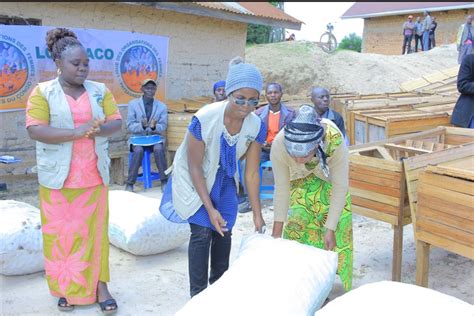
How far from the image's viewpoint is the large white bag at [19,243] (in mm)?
3404

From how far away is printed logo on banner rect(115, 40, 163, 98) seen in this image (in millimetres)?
A: 6949

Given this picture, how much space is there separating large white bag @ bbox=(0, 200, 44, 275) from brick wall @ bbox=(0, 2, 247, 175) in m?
2.57

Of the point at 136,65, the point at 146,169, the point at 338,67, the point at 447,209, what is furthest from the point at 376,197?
the point at 338,67

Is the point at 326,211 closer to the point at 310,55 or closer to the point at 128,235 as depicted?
the point at 128,235

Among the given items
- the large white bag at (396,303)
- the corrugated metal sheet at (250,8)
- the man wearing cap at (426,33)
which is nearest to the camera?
the large white bag at (396,303)

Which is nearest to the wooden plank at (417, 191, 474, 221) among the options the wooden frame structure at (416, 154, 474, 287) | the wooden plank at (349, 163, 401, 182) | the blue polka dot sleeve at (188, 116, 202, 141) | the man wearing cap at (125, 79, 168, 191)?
the wooden frame structure at (416, 154, 474, 287)

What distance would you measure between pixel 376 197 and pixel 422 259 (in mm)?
519

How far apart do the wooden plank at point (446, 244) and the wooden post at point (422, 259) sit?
7 centimetres

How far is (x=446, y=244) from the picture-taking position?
119 inches

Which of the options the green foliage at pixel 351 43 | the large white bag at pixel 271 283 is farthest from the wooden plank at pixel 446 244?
the green foliage at pixel 351 43

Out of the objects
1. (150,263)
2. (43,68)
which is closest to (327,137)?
(150,263)

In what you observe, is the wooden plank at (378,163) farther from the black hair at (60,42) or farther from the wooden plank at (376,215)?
the black hair at (60,42)

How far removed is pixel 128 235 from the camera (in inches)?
150

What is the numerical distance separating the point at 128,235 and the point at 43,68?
3152 millimetres
